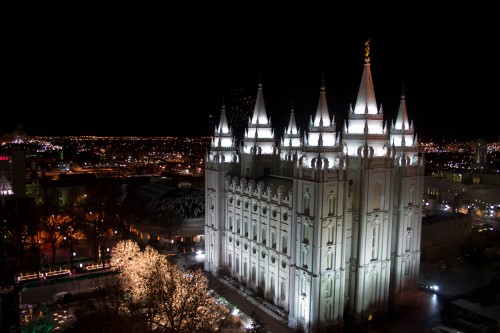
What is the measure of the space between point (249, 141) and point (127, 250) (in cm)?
2040

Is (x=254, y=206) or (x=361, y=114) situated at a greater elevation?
(x=361, y=114)

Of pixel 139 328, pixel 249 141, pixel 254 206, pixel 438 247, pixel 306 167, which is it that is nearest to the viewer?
pixel 139 328

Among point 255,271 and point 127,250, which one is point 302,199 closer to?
point 255,271

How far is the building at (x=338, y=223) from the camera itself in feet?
131

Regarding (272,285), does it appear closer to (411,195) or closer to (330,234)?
(330,234)

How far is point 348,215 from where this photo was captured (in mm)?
42062

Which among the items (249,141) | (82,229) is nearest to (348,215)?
(249,141)

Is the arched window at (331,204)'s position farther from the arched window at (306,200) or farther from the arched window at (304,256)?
the arched window at (304,256)

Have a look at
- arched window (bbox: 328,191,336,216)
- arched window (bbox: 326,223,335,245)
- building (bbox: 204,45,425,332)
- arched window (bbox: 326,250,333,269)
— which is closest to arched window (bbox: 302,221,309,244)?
building (bbox: 204,45,425,332)

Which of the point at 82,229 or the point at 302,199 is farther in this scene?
the point at 82,229

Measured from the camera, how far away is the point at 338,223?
40.4 metres

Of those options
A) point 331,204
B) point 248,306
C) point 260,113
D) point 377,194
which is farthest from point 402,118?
point 248,306

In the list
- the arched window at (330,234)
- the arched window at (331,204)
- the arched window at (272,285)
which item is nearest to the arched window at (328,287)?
the arched window at (330,234)

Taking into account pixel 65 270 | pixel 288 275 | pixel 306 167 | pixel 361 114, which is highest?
pixel 361 114
